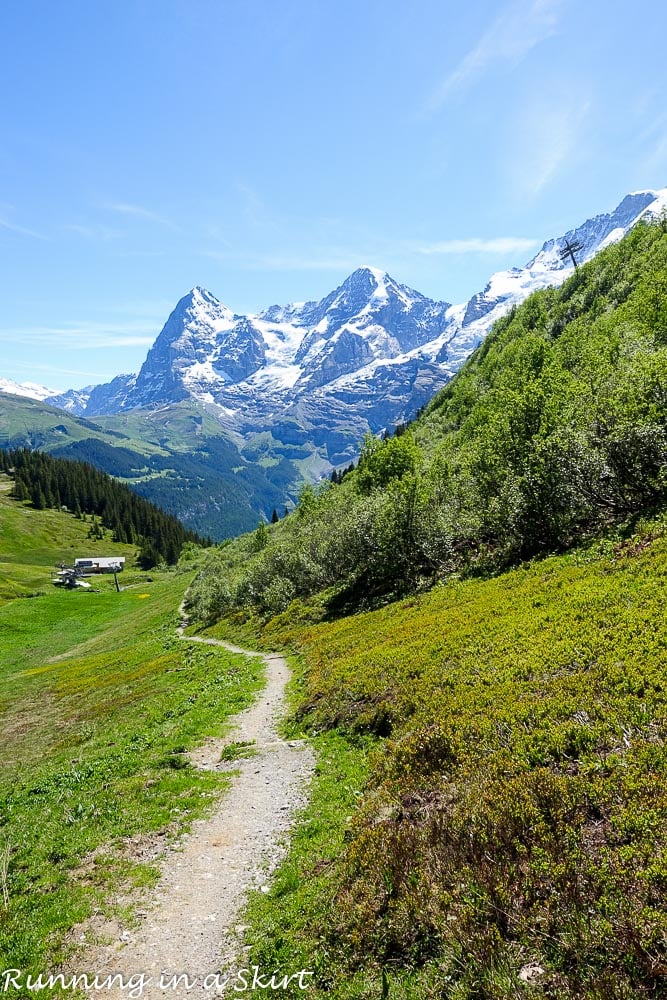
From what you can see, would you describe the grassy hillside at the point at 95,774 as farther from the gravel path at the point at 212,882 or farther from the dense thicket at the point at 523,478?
the dense thicket at the point at 523,478

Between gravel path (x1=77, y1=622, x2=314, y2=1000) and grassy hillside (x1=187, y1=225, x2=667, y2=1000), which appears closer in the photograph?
grassy hillside (x1=187, y1=225, x2=667, y2=1000)

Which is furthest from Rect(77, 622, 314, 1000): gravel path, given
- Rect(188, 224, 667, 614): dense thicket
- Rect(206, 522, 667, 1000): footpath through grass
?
Rect(188, 224, 667, 614): dense thicket

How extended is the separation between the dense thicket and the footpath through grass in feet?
38.0

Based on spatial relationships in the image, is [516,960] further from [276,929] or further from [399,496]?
[399,496]

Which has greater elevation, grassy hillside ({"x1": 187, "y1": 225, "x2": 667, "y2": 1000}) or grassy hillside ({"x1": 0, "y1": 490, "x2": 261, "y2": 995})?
grassy hillside ({"x1": 187, "y1": 225, "x2": 667, "y2": 1000})

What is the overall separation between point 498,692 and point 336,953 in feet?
25.6

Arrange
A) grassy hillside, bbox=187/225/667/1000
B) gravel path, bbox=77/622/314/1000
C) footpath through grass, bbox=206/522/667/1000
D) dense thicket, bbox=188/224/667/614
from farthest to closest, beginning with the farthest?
1. dense thicket, bbox=188/224/667/614
2. gravel path, bbox=77/622/314/1000
3. grassy hillside, bbox=187/225/667/1000
4. footpath through grass, bbox=206/522/667/1000

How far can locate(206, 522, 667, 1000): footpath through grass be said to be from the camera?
6996mm

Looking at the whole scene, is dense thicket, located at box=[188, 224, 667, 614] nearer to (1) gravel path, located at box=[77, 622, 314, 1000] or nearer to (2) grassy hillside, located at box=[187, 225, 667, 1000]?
(2) grassy hillside, located at box=[187, 225, 667, 1000]

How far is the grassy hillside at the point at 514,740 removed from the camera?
290 inches

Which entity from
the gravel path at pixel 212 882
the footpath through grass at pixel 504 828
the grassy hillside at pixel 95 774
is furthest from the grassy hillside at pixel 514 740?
the grassy hillside at pixel 95 774

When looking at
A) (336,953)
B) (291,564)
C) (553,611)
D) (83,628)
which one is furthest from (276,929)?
(83,628)

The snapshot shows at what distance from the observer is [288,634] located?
4781cm

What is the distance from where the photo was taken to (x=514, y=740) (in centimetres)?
1160
